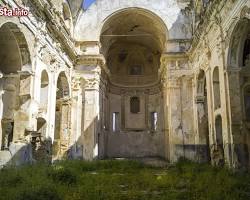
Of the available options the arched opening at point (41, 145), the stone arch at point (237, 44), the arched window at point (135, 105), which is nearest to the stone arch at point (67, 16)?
the arched opening at point (41, 145)

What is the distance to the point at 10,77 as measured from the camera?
39.8 ft

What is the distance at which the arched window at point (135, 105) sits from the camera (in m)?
25.4

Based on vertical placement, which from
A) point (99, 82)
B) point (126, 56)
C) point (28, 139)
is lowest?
point (28, 139)

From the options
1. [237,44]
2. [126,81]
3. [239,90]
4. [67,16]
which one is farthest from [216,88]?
[126,81]

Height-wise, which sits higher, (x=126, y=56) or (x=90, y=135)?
(x=126, y=56)

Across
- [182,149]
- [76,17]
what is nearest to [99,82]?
[76,17]

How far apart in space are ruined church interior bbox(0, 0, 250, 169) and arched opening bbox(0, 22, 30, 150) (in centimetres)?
4

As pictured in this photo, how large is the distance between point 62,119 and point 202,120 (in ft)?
26.3

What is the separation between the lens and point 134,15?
20203mm

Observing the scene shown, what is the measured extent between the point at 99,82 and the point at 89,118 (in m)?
2.46

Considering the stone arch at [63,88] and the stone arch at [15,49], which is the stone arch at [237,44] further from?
the stone arch at [63,88]

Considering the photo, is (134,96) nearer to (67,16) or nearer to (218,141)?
(67,16)

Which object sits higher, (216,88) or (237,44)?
(237,44)

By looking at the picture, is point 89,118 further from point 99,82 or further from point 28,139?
point 28,139
